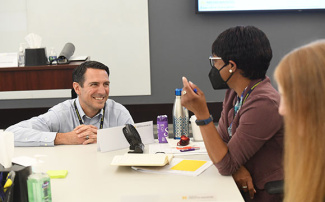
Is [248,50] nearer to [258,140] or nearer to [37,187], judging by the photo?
[258,140]

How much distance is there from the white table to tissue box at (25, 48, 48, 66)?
137 cm

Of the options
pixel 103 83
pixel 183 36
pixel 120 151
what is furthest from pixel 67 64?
pixel 183 36

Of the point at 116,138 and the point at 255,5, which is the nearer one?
the point at 116,138

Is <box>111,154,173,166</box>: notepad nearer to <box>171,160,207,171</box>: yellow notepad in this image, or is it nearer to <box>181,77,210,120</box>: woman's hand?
<box>171,160,207,171</box>: yellow notepad

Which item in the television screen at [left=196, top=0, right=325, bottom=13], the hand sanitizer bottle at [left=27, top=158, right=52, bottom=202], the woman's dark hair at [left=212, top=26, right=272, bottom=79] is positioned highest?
the television screen at [left=196, top=0, right=325, bottom=13]

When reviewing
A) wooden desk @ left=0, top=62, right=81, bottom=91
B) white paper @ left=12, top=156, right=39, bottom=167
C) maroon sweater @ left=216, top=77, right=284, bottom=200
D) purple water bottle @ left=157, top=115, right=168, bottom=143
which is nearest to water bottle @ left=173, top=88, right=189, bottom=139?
purple water bottle @ left=157, top=115, right=168, bottom=143

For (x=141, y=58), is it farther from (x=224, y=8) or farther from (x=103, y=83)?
(x=103, y=83)

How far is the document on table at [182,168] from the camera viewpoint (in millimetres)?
1736

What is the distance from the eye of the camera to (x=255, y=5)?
4355 mm

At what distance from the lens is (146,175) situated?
1.71m

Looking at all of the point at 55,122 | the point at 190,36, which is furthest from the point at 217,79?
the point at 190,36

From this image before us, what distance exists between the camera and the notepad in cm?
176

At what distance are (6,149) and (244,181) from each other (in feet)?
3.11

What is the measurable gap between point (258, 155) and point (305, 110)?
3.00 feet
